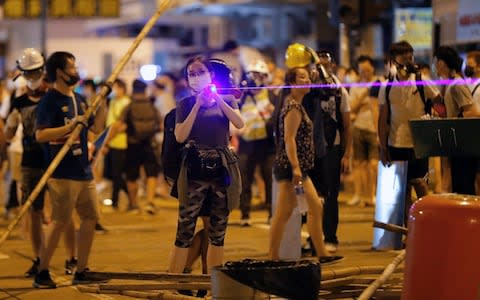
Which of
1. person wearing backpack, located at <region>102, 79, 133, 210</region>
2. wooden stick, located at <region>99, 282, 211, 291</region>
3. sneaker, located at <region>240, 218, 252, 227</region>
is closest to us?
wooden stick, located at <region>99, 282, 211, 291</region>

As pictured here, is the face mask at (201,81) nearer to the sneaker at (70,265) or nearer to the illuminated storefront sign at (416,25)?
→ the sneaker at (70,265)

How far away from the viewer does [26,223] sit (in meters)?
12.2

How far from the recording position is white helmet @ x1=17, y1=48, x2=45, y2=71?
11031mm

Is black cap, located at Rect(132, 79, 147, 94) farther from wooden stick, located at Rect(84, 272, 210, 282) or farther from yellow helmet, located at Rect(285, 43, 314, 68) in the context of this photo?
wooden stick, located at Rect(84, 272, 210, 282)

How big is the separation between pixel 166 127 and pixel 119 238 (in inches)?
171

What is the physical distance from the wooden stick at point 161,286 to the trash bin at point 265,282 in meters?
0.88

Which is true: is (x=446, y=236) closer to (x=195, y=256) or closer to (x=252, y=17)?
(x=195, y=256)

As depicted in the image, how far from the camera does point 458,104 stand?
429 inches

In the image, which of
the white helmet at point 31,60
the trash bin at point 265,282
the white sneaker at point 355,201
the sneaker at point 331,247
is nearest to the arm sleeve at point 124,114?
the white sneaker at point 355,201

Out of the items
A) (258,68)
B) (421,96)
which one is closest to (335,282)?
(421,96)

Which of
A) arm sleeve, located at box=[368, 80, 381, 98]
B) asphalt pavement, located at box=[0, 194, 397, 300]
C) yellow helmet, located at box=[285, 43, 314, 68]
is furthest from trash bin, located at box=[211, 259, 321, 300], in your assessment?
arm sleeve, located at box=[368, 80, 381, 98]

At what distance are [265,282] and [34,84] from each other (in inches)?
178

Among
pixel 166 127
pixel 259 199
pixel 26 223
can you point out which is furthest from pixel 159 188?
pixel 166 127

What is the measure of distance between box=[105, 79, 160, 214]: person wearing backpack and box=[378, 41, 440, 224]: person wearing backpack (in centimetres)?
528
